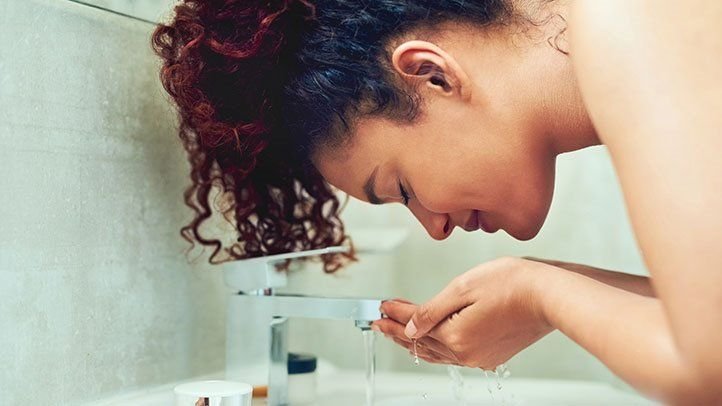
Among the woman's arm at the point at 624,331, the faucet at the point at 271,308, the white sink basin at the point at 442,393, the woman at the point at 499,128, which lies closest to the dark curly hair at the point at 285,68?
the woman at the point at 499,128

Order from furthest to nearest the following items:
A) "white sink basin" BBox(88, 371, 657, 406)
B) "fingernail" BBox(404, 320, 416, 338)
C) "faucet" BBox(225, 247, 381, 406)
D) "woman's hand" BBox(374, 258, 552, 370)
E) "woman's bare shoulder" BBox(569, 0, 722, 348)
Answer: "white sink basin" BBox(88, 371, 657, 406), "faucet" BBox(225, 247, 381, 406), "fingernail" BBox(404, 320, 416, 338), "woman's hand" BBox(374, 258, 552, 370), "woman's bare shoulder" BBox(569, 0, 722, 348)

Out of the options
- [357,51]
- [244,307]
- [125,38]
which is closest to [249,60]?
[357,51]

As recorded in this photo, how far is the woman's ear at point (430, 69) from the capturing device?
0.88 metres

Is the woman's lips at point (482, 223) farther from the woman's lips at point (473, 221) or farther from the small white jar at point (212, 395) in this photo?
the small white jar at point (212, 395)

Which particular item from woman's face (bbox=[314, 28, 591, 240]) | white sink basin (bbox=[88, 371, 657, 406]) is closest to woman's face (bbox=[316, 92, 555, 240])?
woman's face (bbox=[314, 28, 591, 240])

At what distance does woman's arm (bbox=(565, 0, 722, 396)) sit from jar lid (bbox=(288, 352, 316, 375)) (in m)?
0.59

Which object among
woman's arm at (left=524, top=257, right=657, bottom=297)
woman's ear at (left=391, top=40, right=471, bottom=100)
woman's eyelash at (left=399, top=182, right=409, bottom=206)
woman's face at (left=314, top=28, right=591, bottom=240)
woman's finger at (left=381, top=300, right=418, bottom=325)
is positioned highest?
woman's ear at (left=391, top=40, right=471, bottom=100)

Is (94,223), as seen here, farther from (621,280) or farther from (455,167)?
(621,280)

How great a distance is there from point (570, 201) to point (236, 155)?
0.62 meters

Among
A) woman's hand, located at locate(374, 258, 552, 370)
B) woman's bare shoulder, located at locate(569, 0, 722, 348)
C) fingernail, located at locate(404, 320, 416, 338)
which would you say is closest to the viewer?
woman's bare shoulder, located at locate(569, 0, 722, 348)

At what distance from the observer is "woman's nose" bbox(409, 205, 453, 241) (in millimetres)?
1036

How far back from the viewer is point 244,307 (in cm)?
118

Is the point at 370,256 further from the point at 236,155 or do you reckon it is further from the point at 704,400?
the point at 704,400

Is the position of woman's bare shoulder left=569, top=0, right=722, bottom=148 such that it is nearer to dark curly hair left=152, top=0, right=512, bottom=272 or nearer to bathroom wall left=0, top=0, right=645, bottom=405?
dark curly hair left=152, top=0, right=512, bottom=272
